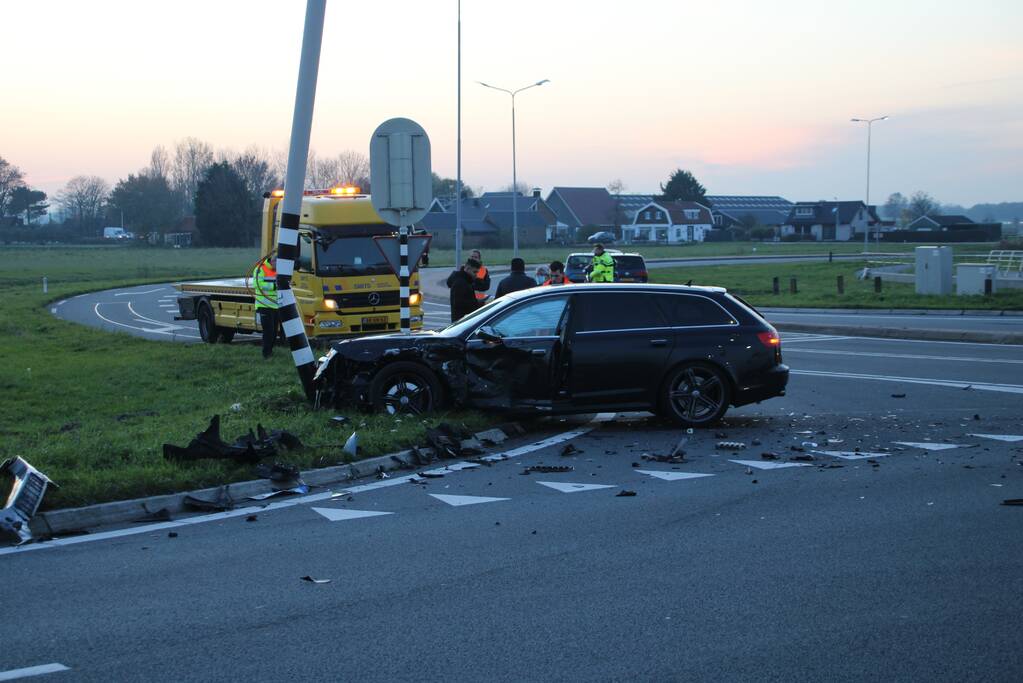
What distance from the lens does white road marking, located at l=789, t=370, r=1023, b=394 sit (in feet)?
47.1

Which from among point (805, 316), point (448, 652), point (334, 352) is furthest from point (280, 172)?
point (448, 652)

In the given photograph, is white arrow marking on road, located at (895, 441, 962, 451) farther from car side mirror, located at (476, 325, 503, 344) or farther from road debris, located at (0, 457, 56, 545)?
road debris, located at (0, 457, 56, 545)

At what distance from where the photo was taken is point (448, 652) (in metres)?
5.13

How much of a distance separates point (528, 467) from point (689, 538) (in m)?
2.91

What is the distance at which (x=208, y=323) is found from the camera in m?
24.3

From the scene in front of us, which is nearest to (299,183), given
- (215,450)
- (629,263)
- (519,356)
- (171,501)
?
(519,356)

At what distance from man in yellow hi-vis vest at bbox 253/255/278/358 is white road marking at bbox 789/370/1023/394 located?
8.89 meters

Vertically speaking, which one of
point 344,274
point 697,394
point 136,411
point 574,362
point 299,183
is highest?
point 299,183

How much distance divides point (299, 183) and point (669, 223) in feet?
422

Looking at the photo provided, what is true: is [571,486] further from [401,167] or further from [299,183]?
[401,167]

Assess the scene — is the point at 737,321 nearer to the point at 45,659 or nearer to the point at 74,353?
the point at 45,659

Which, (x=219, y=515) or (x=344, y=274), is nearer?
(x=219, y=515)

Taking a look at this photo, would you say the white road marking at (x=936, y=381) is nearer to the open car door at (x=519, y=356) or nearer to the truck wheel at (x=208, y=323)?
the open car door at (x=519, y=356)

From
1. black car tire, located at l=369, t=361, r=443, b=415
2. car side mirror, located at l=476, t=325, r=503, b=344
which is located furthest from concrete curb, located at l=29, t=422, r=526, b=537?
car side mirror, located at l=476, t=325, r=503, b=344
